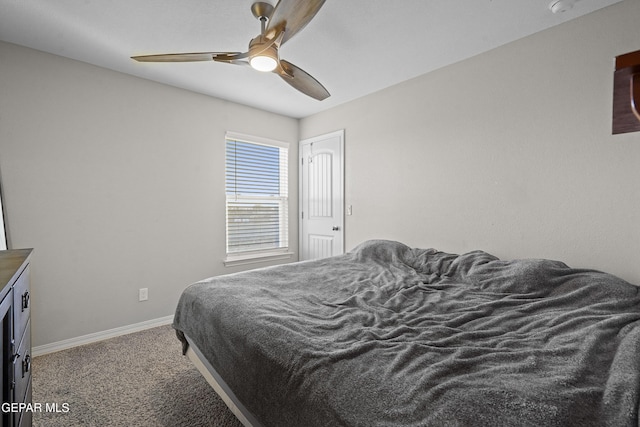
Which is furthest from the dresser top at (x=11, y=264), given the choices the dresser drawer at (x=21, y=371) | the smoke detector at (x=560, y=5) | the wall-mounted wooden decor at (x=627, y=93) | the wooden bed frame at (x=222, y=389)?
the smoke detector at (x=560, y=5)

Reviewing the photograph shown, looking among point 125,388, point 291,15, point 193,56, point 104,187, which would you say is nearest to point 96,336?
point 125,388

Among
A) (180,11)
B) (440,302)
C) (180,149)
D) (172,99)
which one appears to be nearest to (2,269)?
(180,11)

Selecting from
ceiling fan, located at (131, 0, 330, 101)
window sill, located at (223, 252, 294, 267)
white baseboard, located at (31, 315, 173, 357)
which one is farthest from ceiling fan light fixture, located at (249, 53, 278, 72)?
white baseboard, located at (31, 315, 173, 357)

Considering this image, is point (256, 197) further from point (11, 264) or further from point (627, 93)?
point (627, 93)

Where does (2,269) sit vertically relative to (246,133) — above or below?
below

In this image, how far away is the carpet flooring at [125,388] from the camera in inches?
65.5

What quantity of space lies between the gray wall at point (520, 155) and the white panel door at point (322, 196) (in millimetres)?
517

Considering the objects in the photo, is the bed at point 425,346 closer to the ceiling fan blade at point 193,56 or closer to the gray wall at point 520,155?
the gray wall at point 520,155

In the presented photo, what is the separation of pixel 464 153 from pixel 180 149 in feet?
9.62

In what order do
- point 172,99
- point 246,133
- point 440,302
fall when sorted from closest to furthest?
1. point 440,302
2. point 172,99
3. point 246,133

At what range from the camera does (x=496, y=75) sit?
244 cm

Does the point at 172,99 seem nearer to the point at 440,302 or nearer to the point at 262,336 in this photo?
the point at 262,336

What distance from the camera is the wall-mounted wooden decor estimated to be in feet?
1.74

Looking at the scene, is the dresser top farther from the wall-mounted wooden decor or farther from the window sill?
the window sill
